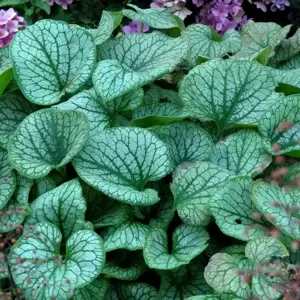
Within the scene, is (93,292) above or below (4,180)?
below

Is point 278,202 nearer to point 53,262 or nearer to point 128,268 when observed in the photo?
point 128,268

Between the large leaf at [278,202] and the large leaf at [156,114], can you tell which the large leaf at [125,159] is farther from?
the large leaf at [278,202]

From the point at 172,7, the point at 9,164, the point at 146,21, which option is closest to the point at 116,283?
the point at 9,164

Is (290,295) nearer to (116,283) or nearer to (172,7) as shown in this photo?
(116,283)

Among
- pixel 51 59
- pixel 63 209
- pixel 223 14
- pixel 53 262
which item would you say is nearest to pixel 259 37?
pixel 223 14

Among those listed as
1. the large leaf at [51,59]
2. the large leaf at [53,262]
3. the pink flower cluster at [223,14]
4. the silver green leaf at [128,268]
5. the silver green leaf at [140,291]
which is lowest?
the pink flower cluster at [223,14]

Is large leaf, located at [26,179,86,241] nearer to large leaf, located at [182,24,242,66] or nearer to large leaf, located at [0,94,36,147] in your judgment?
large leaf, located at [0,94,36,147]

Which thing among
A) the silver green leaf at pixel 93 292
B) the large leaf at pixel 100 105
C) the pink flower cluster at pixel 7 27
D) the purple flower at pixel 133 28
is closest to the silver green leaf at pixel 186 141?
the large leaf at pixel 100 105
